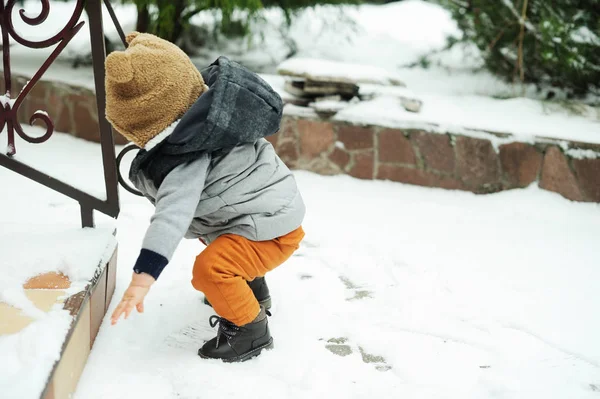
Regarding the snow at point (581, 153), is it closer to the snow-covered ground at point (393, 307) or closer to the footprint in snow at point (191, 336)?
the snow-covered ground at point (393, 307)

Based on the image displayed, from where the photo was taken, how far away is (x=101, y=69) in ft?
5.59

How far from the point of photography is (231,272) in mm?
1625

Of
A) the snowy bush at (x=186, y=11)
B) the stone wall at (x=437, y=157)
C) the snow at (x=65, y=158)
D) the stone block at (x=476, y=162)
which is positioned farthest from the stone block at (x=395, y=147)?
the snow at (x=65, y=158)

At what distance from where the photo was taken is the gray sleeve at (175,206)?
1.40 meters

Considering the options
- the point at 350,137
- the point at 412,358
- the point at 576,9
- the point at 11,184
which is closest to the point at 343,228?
the point at 350,137

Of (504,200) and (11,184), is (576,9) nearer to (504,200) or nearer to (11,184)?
(504,200)

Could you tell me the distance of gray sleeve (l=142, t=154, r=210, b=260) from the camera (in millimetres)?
1398

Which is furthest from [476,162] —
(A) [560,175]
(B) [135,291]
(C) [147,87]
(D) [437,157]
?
(B) [135,291]

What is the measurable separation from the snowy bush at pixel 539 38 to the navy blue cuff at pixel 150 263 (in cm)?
295

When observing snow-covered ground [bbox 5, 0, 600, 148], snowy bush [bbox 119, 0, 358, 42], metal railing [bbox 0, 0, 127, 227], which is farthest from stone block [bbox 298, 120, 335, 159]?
metal railing [bbox 0, 0, 127, 227]

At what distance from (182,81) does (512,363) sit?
1224 mm

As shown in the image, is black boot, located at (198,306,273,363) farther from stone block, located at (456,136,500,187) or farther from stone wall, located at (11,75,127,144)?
stone wall, located at (11,75,127,144)

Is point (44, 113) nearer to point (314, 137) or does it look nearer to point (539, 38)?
point (314, 137)

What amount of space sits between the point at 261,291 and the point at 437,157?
1.68 meters
